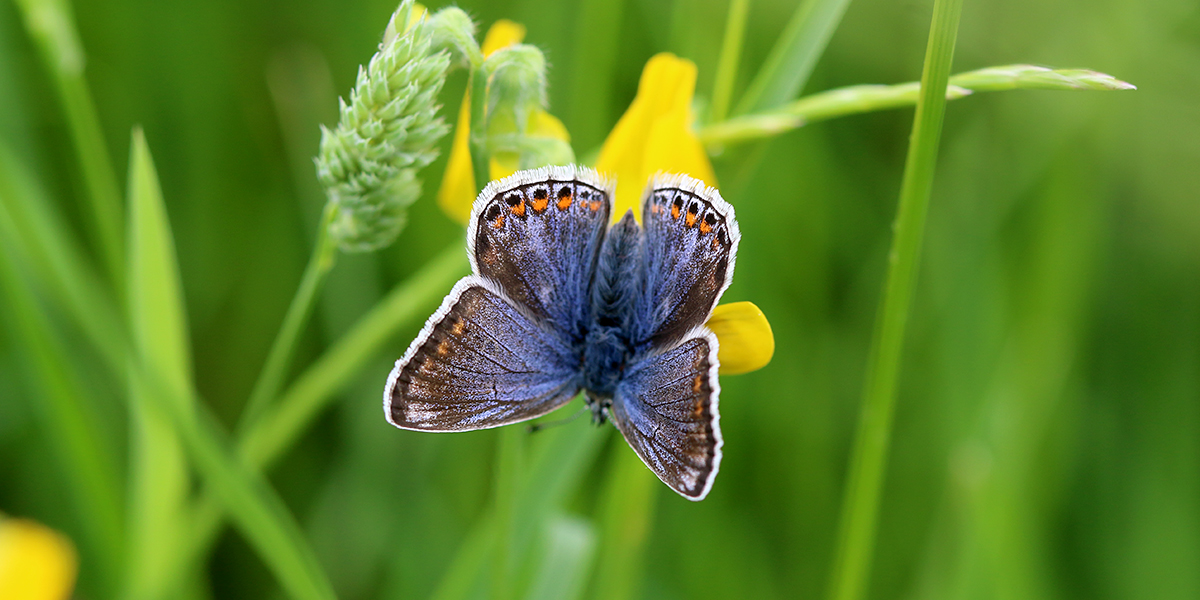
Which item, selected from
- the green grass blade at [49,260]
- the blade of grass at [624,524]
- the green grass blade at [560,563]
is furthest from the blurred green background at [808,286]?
the green grass blade at [49,260]

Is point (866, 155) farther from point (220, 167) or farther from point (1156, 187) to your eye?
point (220, 167)

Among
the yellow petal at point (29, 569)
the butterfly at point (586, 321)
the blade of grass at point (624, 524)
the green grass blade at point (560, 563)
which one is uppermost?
the butterfly at point (586, 321)

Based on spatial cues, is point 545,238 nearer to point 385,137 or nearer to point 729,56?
point 385,137

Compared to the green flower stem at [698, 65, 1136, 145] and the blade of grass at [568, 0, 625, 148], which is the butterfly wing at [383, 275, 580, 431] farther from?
the blade of grass at [568, 0, 625, 148]

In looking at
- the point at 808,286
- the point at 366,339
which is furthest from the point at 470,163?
the point at 808,286

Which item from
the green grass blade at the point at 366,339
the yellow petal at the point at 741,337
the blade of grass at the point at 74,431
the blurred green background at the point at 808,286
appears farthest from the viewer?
the blurred green background at the point at 808,286

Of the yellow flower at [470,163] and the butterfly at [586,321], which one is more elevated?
the yellow flower at [470,163]

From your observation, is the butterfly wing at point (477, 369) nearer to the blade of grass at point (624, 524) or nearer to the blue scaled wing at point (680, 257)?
the blue scaled wing at point (680, 257)
